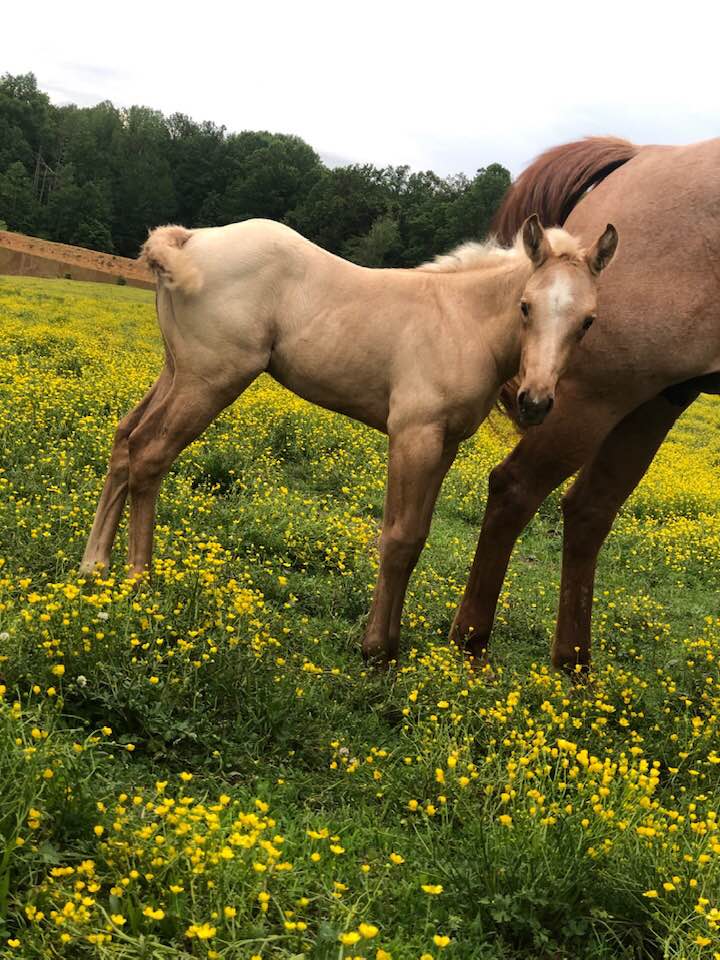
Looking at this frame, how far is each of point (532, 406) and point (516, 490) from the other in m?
1.02

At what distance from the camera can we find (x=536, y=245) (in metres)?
3.74

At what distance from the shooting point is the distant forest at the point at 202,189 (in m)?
58.7

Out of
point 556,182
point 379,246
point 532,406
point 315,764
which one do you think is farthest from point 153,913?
point 379,246

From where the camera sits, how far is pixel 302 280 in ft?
13.9

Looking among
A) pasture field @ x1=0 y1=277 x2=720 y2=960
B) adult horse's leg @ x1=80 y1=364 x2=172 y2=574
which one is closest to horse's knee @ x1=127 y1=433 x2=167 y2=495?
adult horse's leg @ x1=80 y1=364 x2=172 y2=574

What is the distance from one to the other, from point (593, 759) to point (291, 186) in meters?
71.2

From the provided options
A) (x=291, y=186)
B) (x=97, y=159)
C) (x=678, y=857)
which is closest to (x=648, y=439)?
(x=678, y=857)

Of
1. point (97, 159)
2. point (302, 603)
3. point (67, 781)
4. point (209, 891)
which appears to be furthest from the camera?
point (97, 159)

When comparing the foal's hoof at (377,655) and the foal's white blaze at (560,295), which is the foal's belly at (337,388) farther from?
the foal's hoof at (377,655)

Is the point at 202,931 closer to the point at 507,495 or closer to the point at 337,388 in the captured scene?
the point at 337,388

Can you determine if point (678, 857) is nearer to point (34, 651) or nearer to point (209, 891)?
point (209, 891)

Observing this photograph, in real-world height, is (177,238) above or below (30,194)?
below

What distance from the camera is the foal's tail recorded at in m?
4.01

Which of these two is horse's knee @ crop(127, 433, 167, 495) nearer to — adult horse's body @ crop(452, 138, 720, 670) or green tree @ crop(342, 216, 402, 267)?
adult horse's body @ crop(452, 138, 720, 670)
